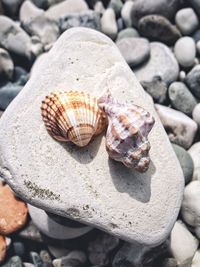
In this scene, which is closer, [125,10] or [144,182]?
[144,182]

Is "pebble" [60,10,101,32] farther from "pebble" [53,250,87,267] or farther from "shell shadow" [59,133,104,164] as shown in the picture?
"pebble" [53,250,87,267]

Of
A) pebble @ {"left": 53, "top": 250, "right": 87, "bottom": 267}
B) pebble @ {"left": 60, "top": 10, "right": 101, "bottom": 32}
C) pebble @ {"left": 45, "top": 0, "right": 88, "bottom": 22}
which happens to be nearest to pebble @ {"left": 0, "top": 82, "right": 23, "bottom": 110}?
pebble @ {"left": 60, "top": 10, "right": 101, "bottom": 32}

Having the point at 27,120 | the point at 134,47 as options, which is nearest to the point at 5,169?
the point at 27,120

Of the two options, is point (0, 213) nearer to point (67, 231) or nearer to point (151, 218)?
point (67, 231)

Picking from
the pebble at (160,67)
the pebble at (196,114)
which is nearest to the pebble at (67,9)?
the pebble at (160,67)

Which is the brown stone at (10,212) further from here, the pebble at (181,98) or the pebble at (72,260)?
the pebble at (181,98)

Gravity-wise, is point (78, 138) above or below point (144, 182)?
above

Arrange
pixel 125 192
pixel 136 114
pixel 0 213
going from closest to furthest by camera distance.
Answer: pixel 136 114, pixel 125 192, pixel 0 213
